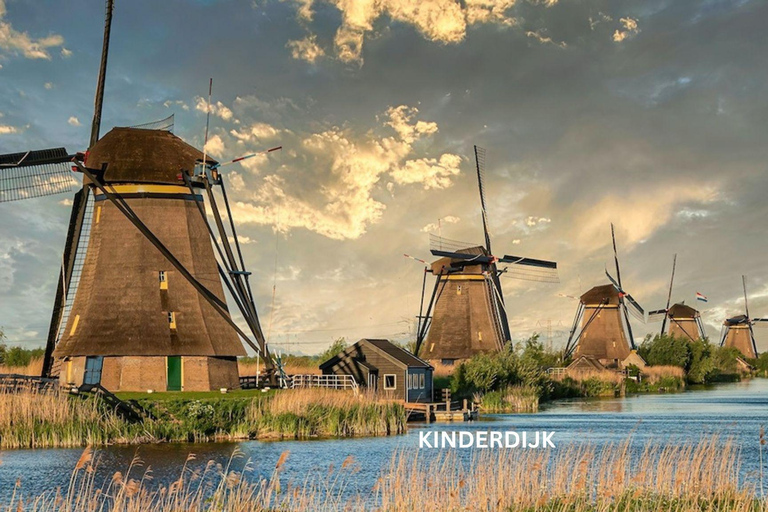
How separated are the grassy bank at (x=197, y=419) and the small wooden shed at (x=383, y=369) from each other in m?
10.2

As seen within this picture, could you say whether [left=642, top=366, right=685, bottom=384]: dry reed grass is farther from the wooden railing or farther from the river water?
the wooden railing

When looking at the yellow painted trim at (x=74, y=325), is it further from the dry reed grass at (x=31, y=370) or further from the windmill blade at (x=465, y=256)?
the windmill blade at (x=465, y=256)

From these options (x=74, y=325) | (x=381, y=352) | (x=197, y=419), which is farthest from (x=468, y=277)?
(x=197, y=419)

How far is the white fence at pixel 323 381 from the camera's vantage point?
39.1m

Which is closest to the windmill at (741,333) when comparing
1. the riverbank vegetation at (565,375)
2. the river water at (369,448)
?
the riverbank vegetation at (565,375)

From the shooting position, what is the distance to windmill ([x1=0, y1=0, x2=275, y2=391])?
3584 centimetres

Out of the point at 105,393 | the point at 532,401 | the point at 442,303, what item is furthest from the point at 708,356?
the point at 105,393

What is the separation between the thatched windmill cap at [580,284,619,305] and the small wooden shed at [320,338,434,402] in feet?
143

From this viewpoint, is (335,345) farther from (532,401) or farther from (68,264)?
(68,264)

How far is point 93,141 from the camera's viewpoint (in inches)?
1563

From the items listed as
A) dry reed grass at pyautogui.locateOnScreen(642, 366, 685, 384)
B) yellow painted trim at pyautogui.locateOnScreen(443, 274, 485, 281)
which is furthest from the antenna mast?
dry reed grass at pyautogui.locateOnScreen(642, 366, 685, 384)

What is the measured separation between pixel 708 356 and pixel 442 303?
3555 centimetres

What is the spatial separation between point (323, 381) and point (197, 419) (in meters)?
13.4

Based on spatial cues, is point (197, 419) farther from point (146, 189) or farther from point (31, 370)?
point (31, 370)
